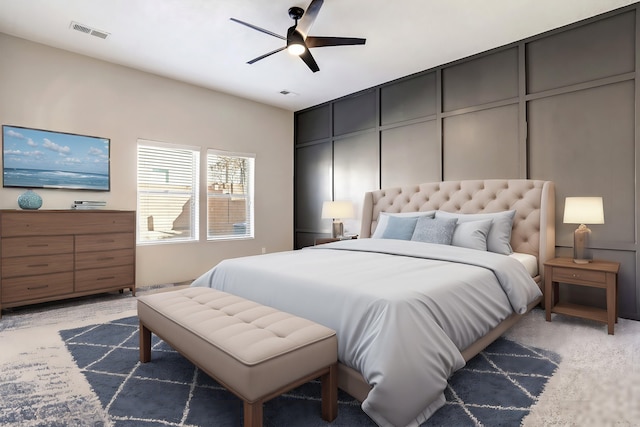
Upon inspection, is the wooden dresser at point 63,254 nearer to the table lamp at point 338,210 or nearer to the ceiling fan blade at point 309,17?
the table lamp at point 338,210

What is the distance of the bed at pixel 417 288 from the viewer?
1546 mm

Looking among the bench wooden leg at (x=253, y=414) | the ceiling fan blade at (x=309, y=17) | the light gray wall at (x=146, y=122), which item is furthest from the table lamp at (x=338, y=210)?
the bench wooden leg at (x=253, y=414)

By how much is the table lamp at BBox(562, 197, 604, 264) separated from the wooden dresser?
14.8ft

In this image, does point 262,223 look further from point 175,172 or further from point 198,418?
point 198,418

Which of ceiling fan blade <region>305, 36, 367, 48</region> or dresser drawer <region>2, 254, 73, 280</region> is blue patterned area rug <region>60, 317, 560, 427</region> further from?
ceiling fan blade <region>305, 36, 367, 48</region>

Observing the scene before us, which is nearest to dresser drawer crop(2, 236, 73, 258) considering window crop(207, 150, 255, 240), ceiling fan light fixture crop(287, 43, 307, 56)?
window crop(207, 150, 255, 240)

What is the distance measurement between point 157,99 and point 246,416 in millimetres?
4445

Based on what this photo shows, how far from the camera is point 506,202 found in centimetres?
363

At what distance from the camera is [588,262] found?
3004 millimetres

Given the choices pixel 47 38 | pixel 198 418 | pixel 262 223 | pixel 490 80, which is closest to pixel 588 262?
pixel 490 80

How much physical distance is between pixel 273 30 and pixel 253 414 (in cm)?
345

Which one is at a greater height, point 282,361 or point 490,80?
point 490,80

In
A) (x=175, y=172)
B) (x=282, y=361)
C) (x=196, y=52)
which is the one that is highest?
(x=196, y=52)

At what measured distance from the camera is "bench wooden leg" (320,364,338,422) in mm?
1628
